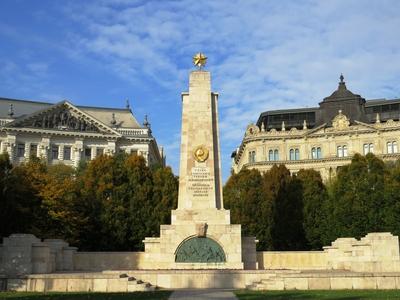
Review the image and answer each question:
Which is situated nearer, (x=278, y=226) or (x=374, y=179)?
(x=374, y=179)

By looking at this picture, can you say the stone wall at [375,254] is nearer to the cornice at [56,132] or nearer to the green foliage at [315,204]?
the green foliage at [315,204]

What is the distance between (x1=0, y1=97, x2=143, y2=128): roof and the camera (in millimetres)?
88562

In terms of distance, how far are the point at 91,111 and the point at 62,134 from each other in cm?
1273

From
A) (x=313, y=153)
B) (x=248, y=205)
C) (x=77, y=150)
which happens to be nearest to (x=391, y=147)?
(x=313, y=153)

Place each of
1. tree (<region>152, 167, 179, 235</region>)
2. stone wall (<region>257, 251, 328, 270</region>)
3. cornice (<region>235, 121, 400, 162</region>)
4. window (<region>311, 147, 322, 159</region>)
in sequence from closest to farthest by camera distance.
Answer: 1. stone wall (<region>257, 251, 328, 270</region>)
2. tree (<region>152, 167, 179, 235</region>)
3. cornice (<region>235, 121, 400, 162</region>)
4. window (<region>311, 147, 322, 159</region>)

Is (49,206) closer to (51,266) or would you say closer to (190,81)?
(51,266)

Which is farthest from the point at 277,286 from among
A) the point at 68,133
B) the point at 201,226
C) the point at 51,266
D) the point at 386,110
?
the point at 386,110

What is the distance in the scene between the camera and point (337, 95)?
94.2 metres

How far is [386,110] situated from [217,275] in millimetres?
77056

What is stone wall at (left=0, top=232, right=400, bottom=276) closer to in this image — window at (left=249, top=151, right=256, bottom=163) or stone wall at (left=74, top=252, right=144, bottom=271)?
stone wall at (left=74, top=252, right=144, bottom=271)

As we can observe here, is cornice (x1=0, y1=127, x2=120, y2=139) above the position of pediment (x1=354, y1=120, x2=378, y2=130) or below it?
below

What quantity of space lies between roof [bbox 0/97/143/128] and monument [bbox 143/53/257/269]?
205 feet

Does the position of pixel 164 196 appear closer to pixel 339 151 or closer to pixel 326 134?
pixel 326 134

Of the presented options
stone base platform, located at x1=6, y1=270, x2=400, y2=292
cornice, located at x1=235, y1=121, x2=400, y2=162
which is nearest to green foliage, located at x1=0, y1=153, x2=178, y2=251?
stone base platform, located at x1=6, y1=270, x2=400, y2=292
